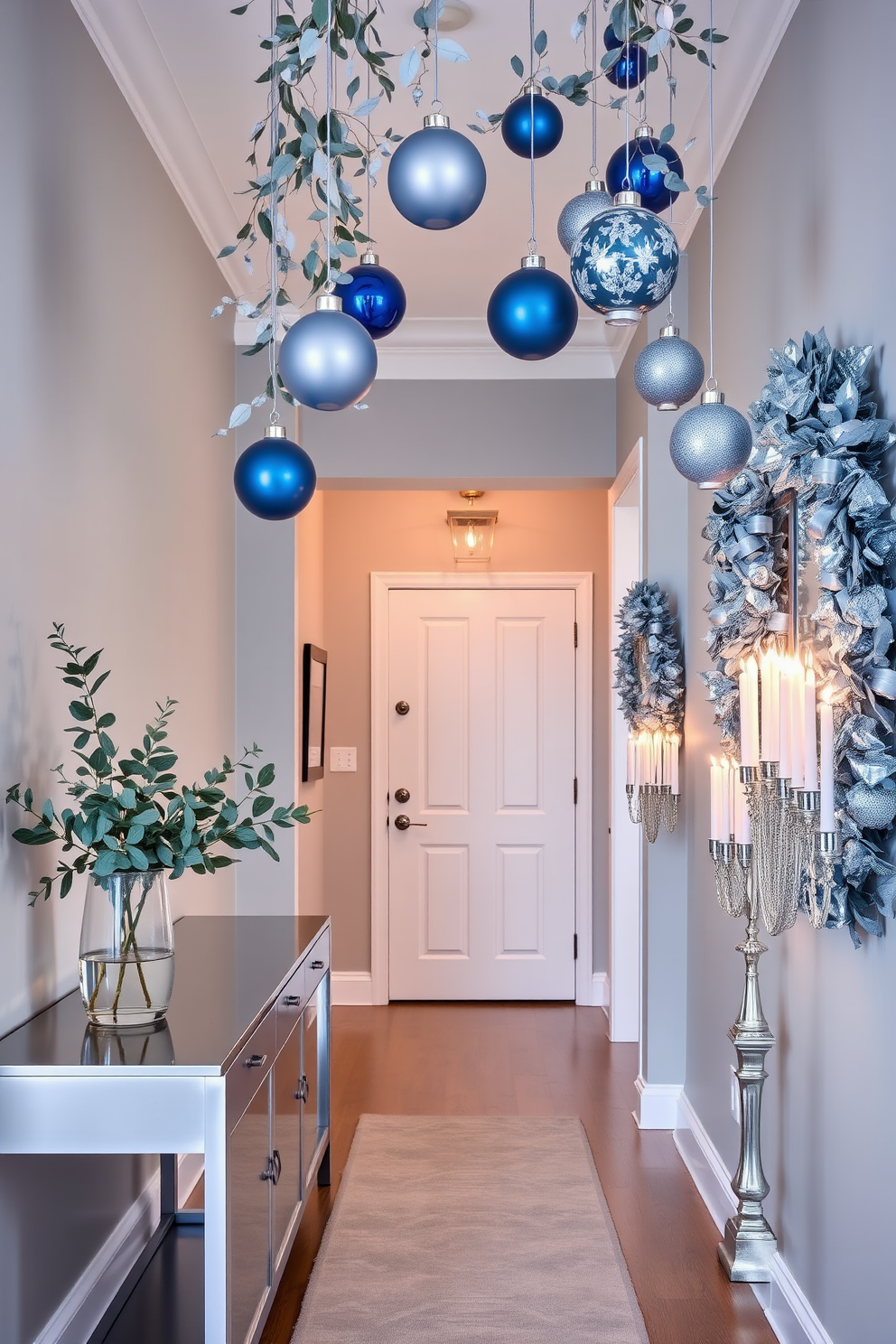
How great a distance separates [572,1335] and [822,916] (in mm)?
1179

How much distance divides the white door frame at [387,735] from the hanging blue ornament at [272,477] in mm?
3522

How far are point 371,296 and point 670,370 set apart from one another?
56 cm

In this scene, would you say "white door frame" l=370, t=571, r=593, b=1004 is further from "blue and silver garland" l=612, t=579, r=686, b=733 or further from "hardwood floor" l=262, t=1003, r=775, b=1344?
"blue and silver garland" l=612, t=579, r=686, b=733

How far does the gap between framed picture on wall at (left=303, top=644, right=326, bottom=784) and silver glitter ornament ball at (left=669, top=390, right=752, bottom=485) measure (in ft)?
10.3

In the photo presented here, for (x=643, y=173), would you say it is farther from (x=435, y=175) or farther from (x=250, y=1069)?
(x=250, y=1069)

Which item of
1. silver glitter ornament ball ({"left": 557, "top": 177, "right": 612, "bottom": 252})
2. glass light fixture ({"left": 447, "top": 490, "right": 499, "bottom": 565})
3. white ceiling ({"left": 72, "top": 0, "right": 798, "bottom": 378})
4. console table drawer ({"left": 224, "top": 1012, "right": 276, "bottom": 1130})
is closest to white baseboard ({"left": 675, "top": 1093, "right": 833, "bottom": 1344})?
console table drawer ({"left": 224, "top": 1012, "right": 276, "bottom": 1130})

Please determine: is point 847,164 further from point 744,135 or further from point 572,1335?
point 572,1335

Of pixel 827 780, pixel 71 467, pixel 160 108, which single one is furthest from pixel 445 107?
pixel 827 780

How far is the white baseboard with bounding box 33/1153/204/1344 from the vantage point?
220 centimetres

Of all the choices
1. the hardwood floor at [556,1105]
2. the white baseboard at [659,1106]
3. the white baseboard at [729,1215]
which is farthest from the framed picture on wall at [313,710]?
the white baseboard at [729,1215]

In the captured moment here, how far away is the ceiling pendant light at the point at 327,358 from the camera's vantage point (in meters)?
1.61

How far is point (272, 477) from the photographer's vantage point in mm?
2010

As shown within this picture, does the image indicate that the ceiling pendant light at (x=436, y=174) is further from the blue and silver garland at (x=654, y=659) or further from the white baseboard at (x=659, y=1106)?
the white baseboard at (x=659, y=1106)

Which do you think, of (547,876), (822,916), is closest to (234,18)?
(822,916)
